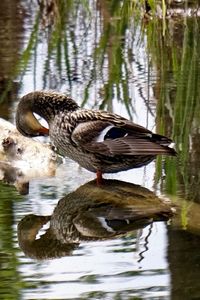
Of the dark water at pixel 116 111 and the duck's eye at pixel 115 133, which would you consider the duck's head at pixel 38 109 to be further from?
the duck's eye at pixel 115 133

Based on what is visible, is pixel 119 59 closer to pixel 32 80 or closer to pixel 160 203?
pixel 32 80

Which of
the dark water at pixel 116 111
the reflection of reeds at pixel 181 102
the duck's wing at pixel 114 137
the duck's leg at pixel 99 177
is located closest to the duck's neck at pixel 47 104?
the duck's wing at pixel 114 137

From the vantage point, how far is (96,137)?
21.8 ft

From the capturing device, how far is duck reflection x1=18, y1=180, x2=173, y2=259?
5.53 meters

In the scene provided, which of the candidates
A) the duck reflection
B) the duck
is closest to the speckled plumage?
the duck

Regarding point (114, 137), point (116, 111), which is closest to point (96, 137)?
point (114, 137)

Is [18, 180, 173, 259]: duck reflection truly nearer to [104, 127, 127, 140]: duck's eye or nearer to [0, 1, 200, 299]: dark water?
[0, 1, 200, 299]: dark water

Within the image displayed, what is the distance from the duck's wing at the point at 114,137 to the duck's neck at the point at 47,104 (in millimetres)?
259

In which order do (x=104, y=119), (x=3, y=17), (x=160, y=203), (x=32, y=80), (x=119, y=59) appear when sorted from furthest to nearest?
(x=3, y=17), (x=119, y=59), (x=32, y=80), (x=104, y=119), (x=160, y=203)

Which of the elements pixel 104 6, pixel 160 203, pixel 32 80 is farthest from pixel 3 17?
pixel 160 203

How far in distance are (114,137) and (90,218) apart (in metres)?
0.81

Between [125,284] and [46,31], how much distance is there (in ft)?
26.5

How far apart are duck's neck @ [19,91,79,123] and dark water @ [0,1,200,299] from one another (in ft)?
1.20

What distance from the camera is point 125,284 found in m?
4.85
